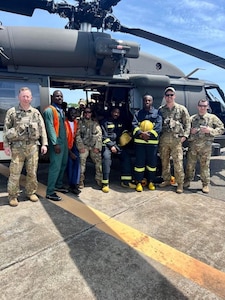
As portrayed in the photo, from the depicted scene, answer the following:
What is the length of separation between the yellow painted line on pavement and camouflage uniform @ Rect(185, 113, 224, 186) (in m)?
2.22

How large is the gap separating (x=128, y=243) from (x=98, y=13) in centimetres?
688

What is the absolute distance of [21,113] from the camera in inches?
143

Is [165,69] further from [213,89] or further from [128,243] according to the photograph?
[128,243]

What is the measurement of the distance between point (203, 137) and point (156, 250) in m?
2.62

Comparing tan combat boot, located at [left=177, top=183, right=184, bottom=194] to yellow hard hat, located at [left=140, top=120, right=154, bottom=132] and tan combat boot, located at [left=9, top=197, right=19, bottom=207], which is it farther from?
tan combat boot, located at [left=9, top=197, right=19, bottom=207]

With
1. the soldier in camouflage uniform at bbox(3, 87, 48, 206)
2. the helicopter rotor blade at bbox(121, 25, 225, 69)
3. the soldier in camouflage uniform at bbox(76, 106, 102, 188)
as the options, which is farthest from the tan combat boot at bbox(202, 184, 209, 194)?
the soldier in camouflage uniform at bbox(3, 87, 48, 206)

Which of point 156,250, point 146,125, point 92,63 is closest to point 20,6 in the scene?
point 92,63

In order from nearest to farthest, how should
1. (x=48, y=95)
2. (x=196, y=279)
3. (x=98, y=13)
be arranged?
(x=196, y=279) < (x=48, y=95) < (x=98, y=13)

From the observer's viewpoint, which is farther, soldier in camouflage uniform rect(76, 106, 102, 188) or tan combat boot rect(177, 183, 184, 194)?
tan combat boot rect(177, 183, 184, 194)

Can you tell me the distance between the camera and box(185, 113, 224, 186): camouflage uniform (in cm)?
464

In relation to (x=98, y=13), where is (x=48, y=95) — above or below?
below

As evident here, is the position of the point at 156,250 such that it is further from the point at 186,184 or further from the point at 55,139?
the point at 186,184

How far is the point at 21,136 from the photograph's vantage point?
359 cm

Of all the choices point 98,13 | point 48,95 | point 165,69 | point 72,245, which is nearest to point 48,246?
point 72,245
